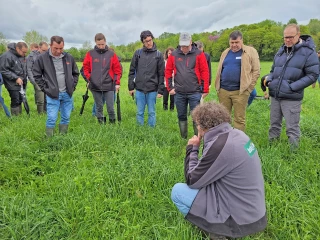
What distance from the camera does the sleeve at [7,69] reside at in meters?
6.06

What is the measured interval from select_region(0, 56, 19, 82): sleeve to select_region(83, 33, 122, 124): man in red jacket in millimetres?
2016

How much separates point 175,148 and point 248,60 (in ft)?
6.47

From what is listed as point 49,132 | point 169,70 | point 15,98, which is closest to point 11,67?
point 15,98

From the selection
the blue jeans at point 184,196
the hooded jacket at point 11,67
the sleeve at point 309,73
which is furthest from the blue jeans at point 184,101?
the hooded jacket at point 11,67

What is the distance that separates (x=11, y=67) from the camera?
619cm

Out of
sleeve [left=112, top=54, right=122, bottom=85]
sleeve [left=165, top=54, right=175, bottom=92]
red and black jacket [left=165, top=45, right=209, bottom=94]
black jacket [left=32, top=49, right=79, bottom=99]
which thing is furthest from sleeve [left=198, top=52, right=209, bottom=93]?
black jacket [left=32, top=49, right=79, bottom=99]

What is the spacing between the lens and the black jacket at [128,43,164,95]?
524 cm

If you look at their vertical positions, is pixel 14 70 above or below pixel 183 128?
above

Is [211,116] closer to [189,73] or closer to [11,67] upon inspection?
[189,73]

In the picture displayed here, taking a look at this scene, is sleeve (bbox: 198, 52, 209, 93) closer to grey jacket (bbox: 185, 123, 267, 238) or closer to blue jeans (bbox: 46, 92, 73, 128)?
blue jeans (bbox: 46, 92, 73, 128)

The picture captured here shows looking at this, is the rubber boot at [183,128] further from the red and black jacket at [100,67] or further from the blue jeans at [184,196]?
the blue jeans at [184,196]

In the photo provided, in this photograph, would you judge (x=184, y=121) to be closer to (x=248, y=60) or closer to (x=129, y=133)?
(x=129, y=133)

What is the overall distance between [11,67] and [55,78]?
7.73 ft

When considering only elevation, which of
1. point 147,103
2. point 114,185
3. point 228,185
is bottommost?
point 114,185
